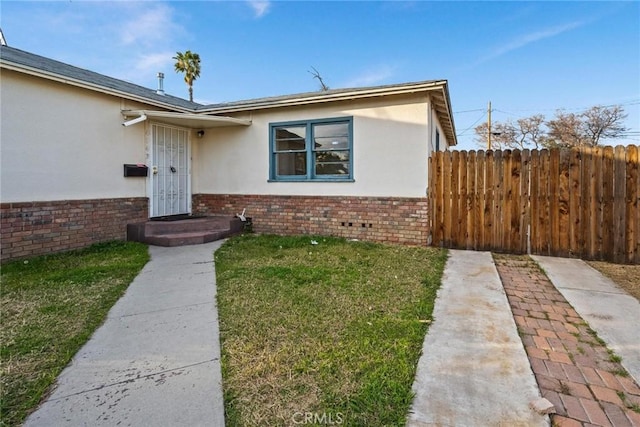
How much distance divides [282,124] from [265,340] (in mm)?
6317

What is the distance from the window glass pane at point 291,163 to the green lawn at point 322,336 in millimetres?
3216

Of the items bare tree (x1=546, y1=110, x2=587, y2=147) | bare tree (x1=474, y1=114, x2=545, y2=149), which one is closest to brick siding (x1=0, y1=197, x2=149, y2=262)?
bare tree (x1=474, y1=114, x2=545, y2=149)

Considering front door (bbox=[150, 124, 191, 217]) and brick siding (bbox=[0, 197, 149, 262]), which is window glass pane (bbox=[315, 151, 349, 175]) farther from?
brick siding (bbox=[0, 197, 149, 262])

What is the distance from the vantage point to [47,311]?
343 cm

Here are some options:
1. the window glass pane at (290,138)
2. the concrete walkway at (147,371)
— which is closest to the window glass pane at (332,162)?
the window glass pane at (290,138)

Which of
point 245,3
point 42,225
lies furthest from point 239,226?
point 245,3

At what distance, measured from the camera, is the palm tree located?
23.9 meters

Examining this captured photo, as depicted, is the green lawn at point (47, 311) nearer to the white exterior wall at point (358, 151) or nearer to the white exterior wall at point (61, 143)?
the white exterior wall at point (61, 143)

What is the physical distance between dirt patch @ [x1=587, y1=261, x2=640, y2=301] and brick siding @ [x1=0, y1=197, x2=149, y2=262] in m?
8.67

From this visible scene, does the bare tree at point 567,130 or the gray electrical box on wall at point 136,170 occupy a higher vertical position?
the bare tree at point 567,130

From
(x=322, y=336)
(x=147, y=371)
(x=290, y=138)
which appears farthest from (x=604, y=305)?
(x=290, y=138)

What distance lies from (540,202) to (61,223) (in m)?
8.79

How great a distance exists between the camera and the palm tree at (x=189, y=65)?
2394 cm

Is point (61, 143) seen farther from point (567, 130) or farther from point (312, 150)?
point (567, 130)
